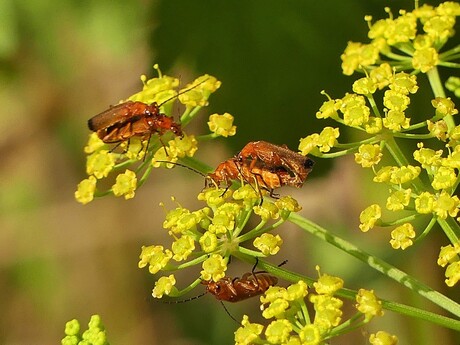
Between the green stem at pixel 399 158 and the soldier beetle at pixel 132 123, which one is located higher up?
the soldier beetle at pixel 132 123

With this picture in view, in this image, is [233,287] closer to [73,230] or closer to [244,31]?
[244,31]

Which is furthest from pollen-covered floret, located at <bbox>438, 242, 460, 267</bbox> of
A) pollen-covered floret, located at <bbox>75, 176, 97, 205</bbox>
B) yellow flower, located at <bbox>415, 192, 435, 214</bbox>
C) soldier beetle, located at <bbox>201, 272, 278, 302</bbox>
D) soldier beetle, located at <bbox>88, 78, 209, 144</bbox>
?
pollen-covered floret, located at <bbox>75, 176, 97, 205</bbox>

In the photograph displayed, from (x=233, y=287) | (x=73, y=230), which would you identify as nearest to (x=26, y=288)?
(x=73, y=230)

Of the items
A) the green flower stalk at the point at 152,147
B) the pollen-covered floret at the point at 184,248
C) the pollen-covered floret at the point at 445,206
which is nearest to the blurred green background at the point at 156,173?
the green flower stalk at the point at 152,147

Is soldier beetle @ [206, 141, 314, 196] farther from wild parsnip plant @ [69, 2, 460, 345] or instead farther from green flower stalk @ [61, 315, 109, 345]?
green flower stalk @ [61, 315, 109, 345]

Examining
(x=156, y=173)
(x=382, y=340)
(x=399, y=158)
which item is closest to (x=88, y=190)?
(x=399, y=158)

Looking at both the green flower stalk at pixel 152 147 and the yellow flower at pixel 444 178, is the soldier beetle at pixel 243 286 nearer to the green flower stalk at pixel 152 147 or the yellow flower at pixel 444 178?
the green flower stalk at pixel 152 147
